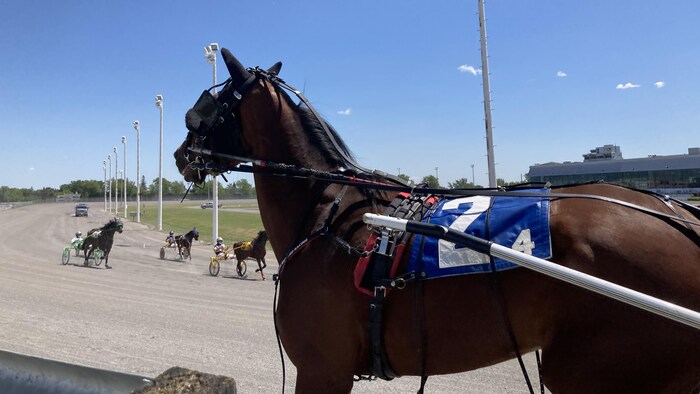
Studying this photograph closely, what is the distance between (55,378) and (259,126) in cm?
242

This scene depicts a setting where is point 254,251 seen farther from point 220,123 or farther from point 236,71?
point 236,71

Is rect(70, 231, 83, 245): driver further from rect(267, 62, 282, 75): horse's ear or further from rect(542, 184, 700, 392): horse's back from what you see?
rect(542, 184, 700, 392): horse's back

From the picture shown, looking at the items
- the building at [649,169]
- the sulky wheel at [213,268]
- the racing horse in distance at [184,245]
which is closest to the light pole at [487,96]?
the sulky wheel at [213,268]

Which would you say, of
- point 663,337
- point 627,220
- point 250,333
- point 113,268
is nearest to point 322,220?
point 627,220

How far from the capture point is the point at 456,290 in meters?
2.08

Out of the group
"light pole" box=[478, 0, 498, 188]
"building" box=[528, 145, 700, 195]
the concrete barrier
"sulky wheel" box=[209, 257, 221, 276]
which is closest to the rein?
the concrete barrier

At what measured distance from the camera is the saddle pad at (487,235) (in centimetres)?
199

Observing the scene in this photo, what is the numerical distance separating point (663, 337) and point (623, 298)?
12.5 inches

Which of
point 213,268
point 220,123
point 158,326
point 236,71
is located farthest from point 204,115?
point 213,268

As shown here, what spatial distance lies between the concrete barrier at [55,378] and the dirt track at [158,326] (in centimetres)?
176

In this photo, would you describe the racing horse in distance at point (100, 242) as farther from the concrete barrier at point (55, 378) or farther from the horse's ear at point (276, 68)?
the horse's ear at point (276, 68)

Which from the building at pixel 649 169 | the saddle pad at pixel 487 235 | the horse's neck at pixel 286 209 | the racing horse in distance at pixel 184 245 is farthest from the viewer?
the building at pixel 649 169

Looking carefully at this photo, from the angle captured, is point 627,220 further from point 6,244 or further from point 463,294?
point 6,244

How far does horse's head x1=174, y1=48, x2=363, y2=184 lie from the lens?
283cm
